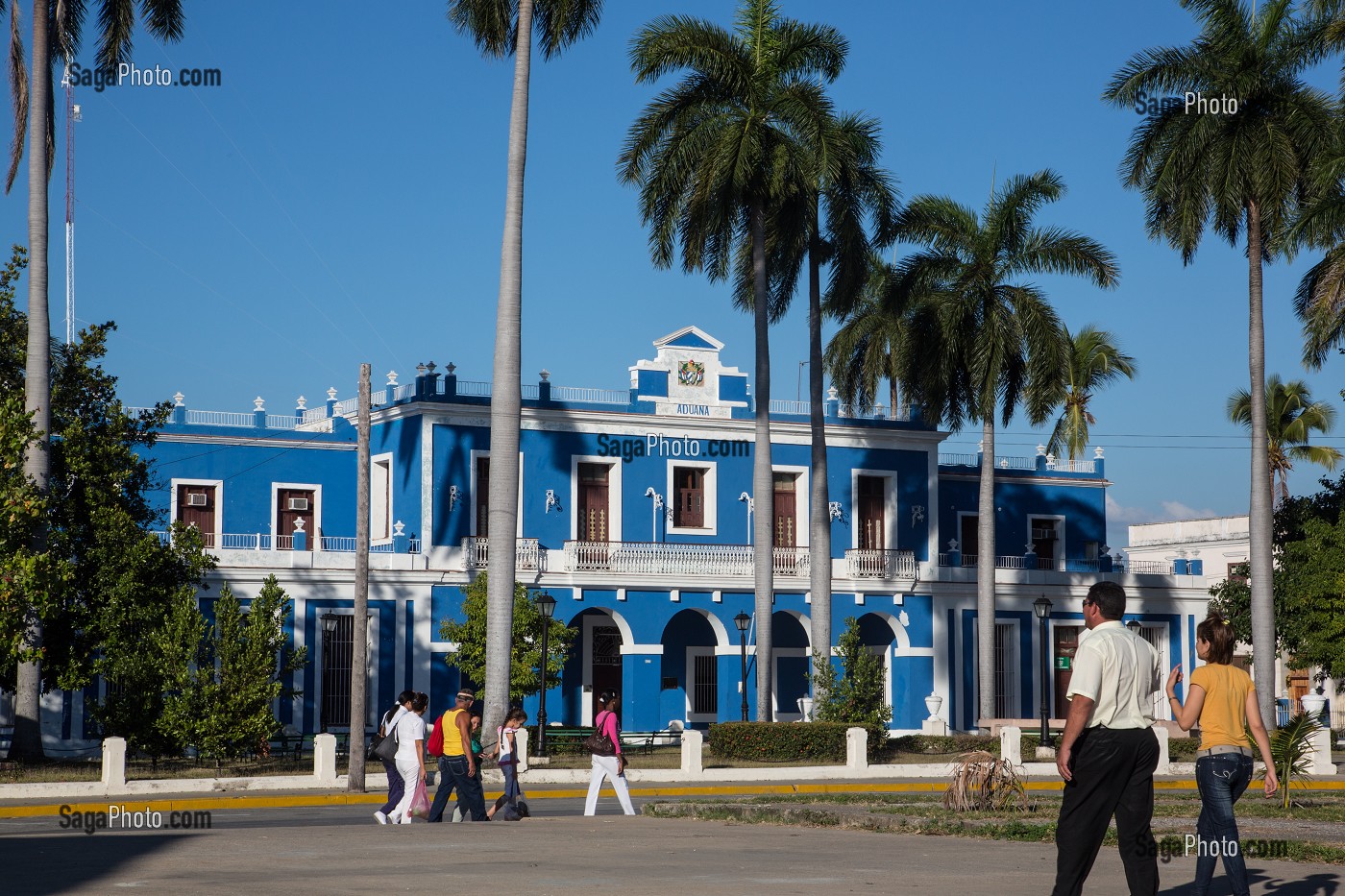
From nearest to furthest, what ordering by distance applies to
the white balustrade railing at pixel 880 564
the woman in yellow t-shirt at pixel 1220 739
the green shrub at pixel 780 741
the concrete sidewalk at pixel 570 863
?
1. the woman in yellow t-shirt at pixel 1220 739
2. the concrete sidewalk at pixel 570 863
3. the green shrub at pixel 780 741
4. the white balustrade railing at pixel 880 564

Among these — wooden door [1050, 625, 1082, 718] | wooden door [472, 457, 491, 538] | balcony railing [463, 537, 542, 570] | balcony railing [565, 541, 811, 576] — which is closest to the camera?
balcony railing [463, 537, 542, 570]

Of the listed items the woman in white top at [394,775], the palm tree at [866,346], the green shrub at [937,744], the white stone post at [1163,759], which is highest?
the palm tree at [866,346]

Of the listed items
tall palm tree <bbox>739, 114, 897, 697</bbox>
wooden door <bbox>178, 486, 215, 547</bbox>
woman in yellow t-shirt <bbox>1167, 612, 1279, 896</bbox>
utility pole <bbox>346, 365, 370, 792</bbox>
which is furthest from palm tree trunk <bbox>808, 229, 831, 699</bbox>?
woman in yellow t-shirt <bbox>1167, 612, 1279, 896</bbox>

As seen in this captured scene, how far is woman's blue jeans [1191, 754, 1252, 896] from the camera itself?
9125 millimetres

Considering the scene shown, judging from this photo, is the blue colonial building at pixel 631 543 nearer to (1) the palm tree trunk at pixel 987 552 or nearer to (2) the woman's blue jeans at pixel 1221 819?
(1) the palm tree trunk at pixel 987 552

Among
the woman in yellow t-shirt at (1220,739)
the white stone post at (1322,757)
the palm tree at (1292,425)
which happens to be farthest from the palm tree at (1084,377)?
the woman in yellow t-shirt at (1220,739)

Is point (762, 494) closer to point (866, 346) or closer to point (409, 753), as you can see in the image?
point (866, 346)

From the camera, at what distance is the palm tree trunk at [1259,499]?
3344 centimetres

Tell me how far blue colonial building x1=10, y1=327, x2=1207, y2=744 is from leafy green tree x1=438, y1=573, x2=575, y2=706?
3.65ft

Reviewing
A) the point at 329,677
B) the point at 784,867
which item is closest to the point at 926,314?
the point at 329,677

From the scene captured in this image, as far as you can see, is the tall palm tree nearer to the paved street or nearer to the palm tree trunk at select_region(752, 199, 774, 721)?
the palm tree trunk at select_region(752, 199, 774, 721)

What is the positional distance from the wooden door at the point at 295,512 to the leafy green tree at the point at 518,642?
5.64 meters

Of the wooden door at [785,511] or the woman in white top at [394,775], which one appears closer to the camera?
the woman in white top at [394,775]

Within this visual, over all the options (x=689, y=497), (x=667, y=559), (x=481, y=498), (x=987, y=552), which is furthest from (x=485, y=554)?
(x=987, y=552)
